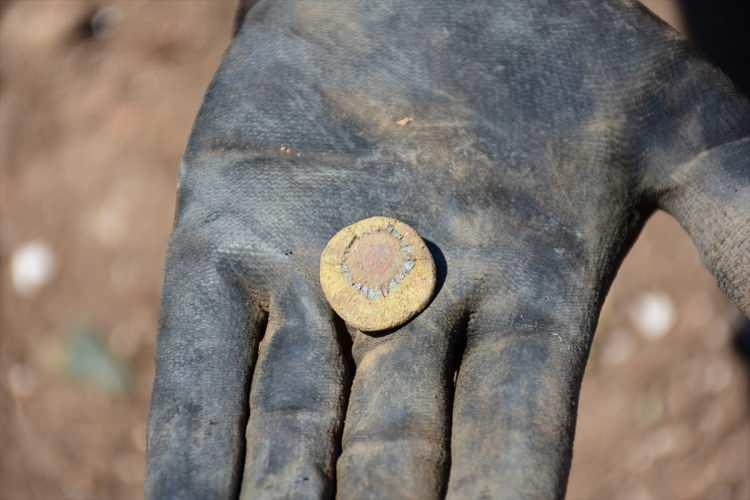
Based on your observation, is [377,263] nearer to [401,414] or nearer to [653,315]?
[401,414]

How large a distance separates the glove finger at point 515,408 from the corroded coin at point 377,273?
16 cm

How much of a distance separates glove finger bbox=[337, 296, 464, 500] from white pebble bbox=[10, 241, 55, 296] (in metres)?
2.42

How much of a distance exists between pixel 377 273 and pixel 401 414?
1.27ft

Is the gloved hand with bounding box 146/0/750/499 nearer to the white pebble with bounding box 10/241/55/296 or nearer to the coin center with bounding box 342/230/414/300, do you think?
the coin center with bounding box 342/230/414/300

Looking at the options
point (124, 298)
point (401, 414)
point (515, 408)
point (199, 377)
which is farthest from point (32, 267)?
point (515, 408)

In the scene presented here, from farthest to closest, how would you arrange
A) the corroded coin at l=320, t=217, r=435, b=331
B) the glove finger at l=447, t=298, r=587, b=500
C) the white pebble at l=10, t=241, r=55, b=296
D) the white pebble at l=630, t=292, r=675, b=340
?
the white pebble at l=10, t=241, r=55, b=296, the white pebble at l=630, t=292, r=675, b=340, the corroded coin at l=320, t=217, r=435, b=331, the glove finger at l=447, t=298, r=587, b=500

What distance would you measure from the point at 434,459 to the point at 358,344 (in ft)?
1.14

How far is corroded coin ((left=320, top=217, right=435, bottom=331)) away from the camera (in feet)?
7.17

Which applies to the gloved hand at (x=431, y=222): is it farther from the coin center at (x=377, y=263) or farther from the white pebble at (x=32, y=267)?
the white pebble at (x=32, y=267)

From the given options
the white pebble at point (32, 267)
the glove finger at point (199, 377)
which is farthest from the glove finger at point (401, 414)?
the white pebble at point (32, 267)

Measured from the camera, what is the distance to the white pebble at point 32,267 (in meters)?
4.20

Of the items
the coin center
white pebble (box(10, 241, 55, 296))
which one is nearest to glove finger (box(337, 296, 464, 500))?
the coin center

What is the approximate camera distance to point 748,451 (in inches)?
153

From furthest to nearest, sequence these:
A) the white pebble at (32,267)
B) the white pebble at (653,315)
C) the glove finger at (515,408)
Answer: the white pebble at (32,267), the white pebble at (653,315), the glove finger at (515,408)
